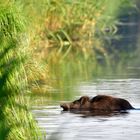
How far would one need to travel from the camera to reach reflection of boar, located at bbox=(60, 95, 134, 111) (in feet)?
46.1

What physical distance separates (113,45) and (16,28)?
2329cm

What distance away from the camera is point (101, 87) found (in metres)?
17.7

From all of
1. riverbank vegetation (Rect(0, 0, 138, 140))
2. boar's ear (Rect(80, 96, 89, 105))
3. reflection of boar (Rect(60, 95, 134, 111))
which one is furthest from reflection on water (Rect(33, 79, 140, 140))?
riverbank vegetation (Rect(0, 0, 138, 140))

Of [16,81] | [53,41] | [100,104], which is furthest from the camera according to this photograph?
[53,41]

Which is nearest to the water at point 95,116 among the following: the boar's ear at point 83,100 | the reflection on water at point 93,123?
the reflection on water at point 93,123

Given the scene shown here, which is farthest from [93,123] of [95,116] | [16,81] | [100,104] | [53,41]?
[53,41]

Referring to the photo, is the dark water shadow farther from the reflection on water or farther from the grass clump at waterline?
the grass clump at waterline

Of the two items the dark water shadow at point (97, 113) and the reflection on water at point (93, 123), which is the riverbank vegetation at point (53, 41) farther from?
the dark water shadow at point (97, 113)

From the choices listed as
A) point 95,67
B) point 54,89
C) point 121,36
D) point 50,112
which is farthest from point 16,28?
point 121,36

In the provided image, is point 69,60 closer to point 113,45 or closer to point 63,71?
point 63,71

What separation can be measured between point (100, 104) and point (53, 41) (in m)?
17.4

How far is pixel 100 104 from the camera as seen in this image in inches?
562

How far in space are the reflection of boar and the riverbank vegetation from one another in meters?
0.74

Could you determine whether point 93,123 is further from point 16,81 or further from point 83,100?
point 16,81
